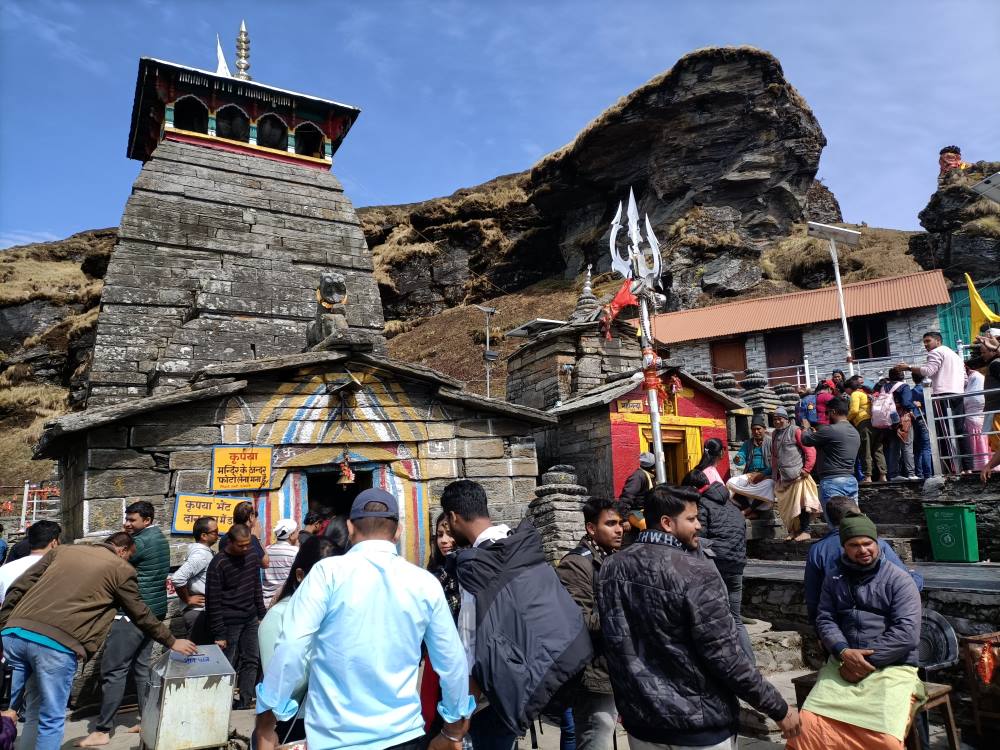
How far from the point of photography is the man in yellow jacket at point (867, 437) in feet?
35.6

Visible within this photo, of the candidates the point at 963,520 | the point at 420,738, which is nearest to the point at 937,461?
the point at 963,520

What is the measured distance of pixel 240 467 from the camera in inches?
298

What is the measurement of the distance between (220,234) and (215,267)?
825 millimetres

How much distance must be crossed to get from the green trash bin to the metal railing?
83 cm

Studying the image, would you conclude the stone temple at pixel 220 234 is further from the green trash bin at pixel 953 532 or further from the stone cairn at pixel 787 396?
the stone cairn at pixel 787 396

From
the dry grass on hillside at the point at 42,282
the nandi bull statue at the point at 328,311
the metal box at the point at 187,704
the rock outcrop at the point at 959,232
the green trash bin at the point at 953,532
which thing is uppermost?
the dry grass on hillside at the point at 42,282

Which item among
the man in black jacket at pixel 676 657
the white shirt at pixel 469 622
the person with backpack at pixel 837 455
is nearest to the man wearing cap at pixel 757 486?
the person with backpack at pixel 837 455

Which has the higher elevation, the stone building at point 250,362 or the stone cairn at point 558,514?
the stone building at point 250,362

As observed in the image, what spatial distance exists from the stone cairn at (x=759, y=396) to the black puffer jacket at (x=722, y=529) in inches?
499

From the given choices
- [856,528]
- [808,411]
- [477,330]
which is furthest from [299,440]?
[477,330]

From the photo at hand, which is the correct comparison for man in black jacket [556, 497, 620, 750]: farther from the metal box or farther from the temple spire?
the temple spire

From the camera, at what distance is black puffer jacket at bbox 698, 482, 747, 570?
5.48m

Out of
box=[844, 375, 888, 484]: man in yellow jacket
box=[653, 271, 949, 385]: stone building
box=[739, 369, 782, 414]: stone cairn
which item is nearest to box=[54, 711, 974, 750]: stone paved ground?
box=[844, 375, 888, 484]: man in yellow jacket

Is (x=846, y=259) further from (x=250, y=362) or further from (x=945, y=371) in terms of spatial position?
(x=250, y=362)
